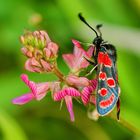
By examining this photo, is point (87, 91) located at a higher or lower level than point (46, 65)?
lower

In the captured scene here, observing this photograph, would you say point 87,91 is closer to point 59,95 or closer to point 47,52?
point 59,95

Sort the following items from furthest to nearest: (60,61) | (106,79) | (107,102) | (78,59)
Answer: (60,61), (78,59), (106,79), (107,102)

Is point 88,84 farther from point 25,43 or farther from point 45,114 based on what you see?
point 45,114

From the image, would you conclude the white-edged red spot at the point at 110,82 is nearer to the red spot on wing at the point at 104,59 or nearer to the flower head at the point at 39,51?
the red spot on wing at the point at 104,59

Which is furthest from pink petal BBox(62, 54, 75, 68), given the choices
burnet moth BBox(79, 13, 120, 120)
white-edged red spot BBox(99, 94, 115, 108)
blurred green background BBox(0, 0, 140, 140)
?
blurred green background BBox(0, 0, 140, 140)

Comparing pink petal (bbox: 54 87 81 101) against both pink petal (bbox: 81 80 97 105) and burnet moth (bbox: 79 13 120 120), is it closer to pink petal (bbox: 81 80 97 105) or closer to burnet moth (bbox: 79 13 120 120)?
pink petal (bbox: 81 80 97 105)

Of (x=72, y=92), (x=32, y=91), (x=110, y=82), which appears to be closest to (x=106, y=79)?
(x=110, y=82)
